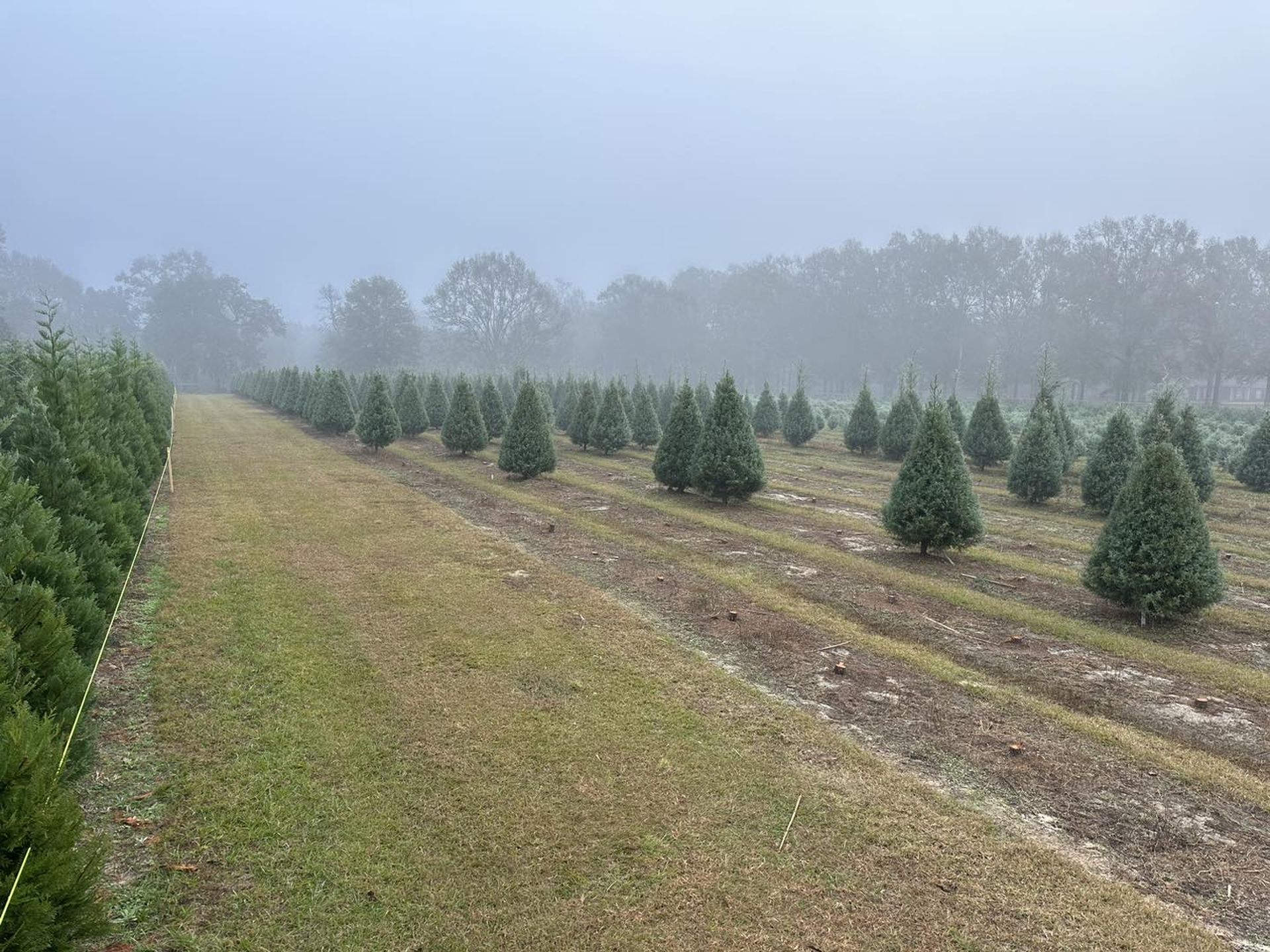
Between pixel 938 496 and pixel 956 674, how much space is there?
477cm

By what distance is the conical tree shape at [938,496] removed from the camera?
1103 cm

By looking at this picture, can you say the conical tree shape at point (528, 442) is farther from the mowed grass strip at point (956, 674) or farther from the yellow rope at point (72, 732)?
the yellow rope at point (72, 732)

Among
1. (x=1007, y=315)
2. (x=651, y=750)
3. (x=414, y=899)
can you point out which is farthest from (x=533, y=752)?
(x=1007, y=315)

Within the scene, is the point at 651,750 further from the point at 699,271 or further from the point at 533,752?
the point at 699,271

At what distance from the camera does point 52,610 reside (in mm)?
4211

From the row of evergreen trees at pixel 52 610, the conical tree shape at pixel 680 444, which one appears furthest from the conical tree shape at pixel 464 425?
the row of evergreen trees at pixel 52 610

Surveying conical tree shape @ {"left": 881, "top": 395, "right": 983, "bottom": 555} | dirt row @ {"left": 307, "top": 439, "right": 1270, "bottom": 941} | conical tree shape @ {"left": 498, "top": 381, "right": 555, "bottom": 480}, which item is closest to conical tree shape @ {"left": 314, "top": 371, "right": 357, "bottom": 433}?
conical tree shape @ {"left": 498, "top": 381, "right": 555, "bottom": 480}

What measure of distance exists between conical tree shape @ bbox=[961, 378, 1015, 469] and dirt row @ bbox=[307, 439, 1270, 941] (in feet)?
48.8

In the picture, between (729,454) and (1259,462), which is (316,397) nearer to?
(729,454)

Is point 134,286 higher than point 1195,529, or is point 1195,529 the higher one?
point 134,286

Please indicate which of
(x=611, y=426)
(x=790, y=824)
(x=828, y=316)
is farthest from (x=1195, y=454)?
(x=828, y=316)

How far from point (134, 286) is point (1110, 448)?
114745mm

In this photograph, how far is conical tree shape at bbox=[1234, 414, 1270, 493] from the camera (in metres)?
19.0

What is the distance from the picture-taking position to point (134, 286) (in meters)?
97.5
